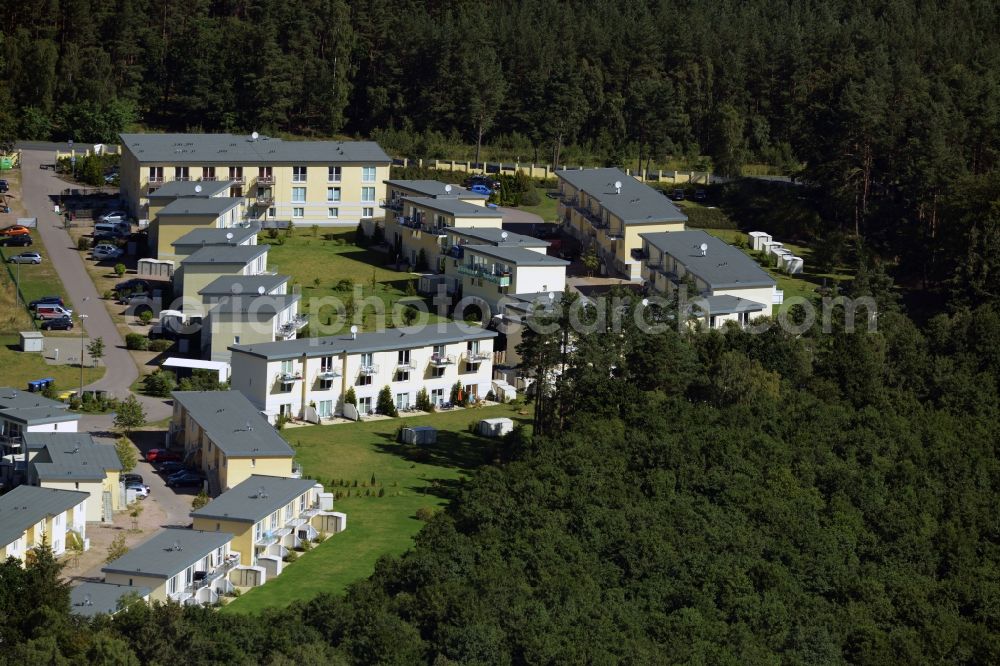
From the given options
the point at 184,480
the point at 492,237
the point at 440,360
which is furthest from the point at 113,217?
the point at 184,480

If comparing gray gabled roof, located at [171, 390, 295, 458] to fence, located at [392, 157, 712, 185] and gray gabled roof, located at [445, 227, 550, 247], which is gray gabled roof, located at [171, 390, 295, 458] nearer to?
gray gabled roof, located at [445, 227, 550, 247]

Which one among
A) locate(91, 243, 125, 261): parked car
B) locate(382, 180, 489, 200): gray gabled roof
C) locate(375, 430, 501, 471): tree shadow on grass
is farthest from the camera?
locate(382, 180, 489, 200): gray gabled roof

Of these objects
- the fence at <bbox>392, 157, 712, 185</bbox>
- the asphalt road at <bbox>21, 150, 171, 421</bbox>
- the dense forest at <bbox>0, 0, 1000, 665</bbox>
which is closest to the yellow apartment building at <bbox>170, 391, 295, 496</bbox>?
the asphalt road at <bbox>21, 150, 171, 421</bbox>

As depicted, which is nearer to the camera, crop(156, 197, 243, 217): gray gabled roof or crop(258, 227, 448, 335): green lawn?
crop(258, 227, 448, 335): green lawn

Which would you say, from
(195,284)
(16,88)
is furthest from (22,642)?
(16,88)

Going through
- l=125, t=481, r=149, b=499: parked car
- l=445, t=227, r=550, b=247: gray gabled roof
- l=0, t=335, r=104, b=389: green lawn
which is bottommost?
l=125, t=481, r=149, b=499: parked car

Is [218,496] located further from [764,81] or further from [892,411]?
[764,81]

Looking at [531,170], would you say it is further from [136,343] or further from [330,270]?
[136,343]
